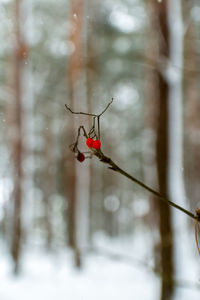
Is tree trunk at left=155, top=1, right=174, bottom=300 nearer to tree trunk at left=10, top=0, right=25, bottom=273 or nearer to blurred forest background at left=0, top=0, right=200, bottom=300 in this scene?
blurred forest background at left=0, top=0, right=200, bottom=300

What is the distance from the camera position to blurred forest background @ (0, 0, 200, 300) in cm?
135

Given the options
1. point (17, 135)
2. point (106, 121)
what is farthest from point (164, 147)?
point (17, 135)

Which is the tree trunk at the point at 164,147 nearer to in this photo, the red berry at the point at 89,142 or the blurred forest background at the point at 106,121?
the blurred forest background at the point at 106,121

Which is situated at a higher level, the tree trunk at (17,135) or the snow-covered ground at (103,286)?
the tree trunk at (17,135)

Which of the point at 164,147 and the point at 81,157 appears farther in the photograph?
the point at 164,147

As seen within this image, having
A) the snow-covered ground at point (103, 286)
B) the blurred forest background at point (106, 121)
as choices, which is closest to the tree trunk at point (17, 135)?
the blurred forest background at point (106, 121)

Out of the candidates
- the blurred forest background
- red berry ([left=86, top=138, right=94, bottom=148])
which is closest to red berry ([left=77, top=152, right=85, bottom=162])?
red berry ([left=86, top=138, right=94, bottom=148])

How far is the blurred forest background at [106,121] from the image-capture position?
4.42 ft

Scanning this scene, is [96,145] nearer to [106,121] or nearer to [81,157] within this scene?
[81,157]

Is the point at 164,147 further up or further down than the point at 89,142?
further up

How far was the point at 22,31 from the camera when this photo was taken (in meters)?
2.82

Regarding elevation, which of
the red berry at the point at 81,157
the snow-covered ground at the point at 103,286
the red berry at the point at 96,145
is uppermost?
the red berry at the point at 96,145

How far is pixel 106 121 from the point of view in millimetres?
1238

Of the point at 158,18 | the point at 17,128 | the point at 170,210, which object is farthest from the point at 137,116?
the point at 170,210
